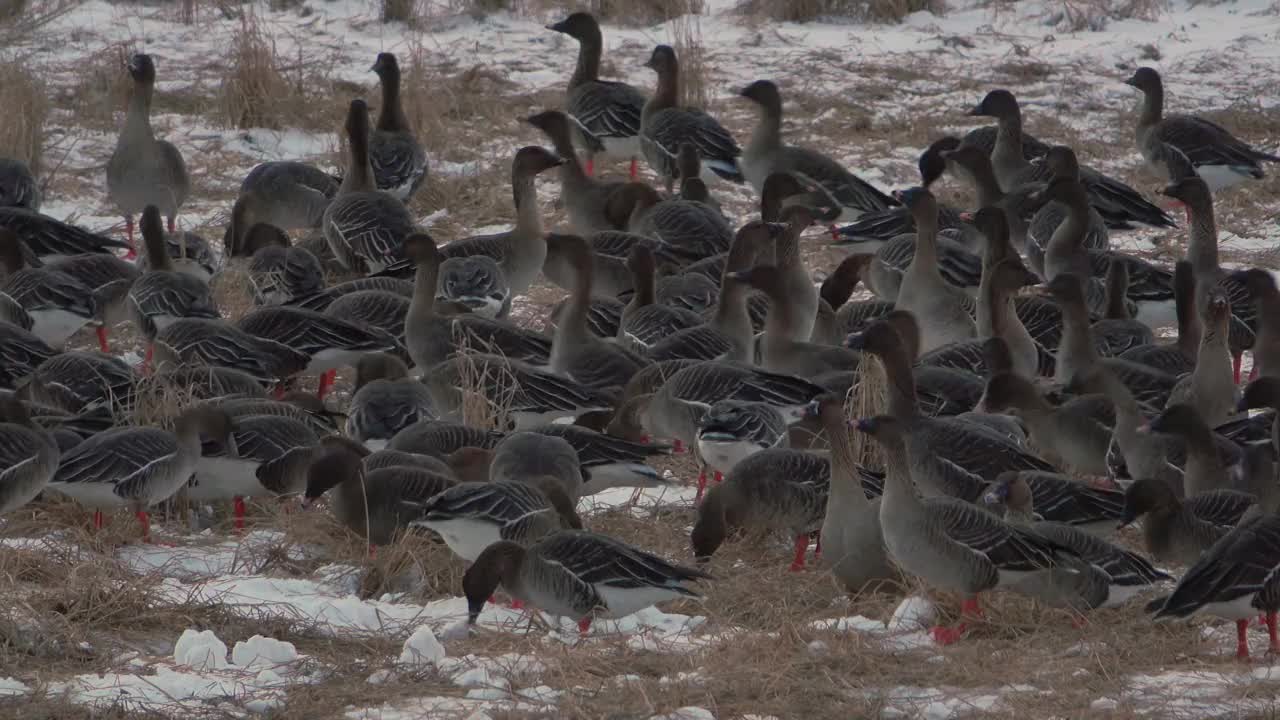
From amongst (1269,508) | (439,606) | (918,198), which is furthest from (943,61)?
(439,606)

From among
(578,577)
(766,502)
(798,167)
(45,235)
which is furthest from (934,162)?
(578,577)

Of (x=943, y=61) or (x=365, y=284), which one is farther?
(x=943, y=61)

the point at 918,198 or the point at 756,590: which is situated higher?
the point at 918,198

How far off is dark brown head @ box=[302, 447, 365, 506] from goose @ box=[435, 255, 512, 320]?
3487 mm

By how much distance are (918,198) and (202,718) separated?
7055 mm

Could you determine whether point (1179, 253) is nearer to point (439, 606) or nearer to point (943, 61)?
point (943, 61)

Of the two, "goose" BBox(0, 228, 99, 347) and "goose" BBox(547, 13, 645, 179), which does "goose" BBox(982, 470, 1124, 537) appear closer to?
"goose" BBox(0, 228, 99, 347)

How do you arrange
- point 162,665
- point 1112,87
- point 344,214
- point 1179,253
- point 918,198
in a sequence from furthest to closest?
1. point 1112,87
2. point 1179,253
3. point 344,214
4. point 918,198
5. point 162,665

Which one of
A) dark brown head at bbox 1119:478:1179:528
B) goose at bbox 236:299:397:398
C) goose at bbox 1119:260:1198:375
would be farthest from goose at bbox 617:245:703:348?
dark brown head at bbox 1119:478:1179:528

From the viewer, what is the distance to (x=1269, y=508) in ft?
28.2

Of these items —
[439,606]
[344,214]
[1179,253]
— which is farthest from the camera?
[1179,253]

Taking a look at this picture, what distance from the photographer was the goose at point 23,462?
27.7ft

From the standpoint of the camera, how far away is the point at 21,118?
14.9 metres

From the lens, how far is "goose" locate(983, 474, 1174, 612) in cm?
774
